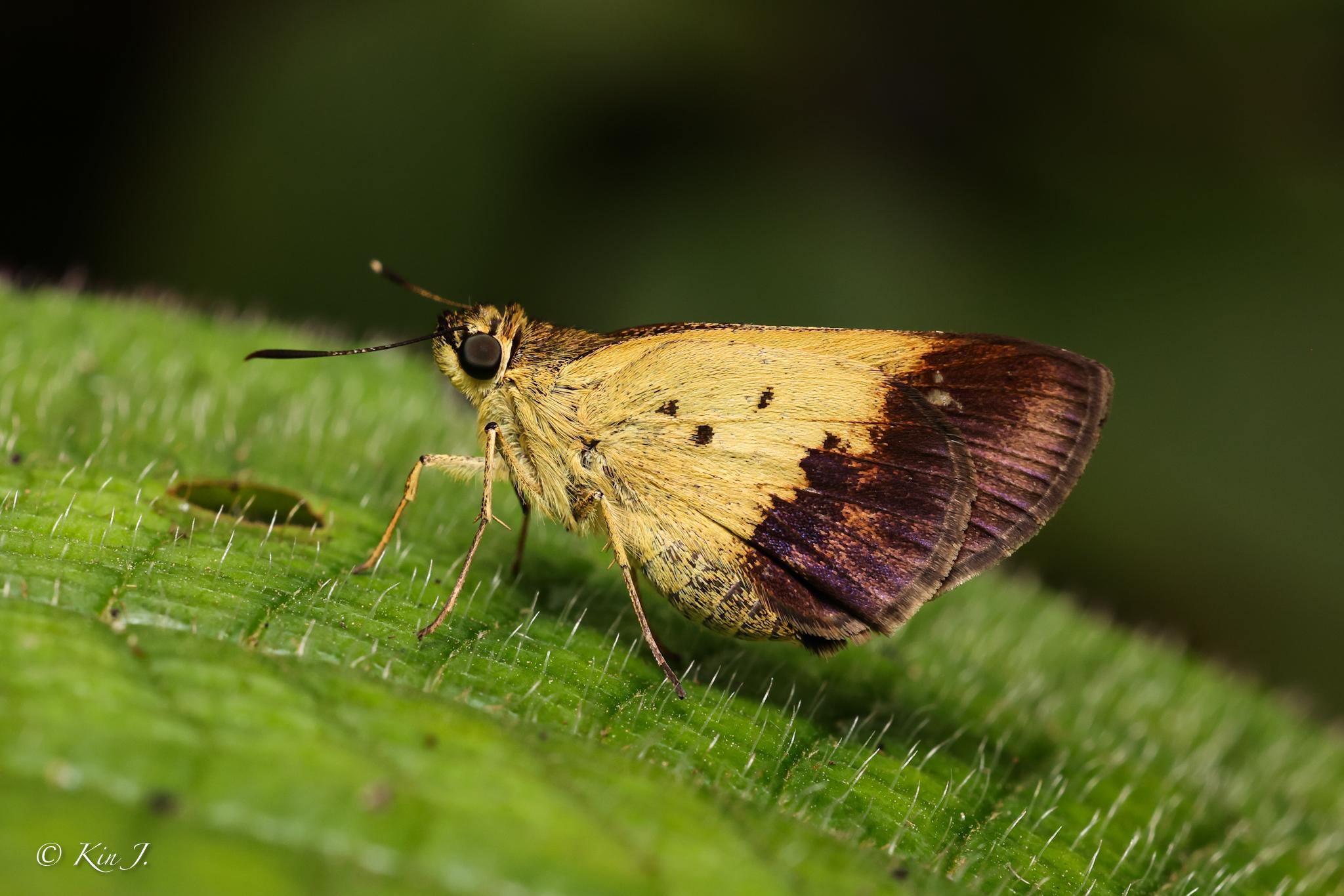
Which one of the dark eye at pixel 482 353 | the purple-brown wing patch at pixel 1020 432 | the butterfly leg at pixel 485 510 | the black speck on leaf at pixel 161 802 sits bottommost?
the black speck on leaf at pixel 161 802

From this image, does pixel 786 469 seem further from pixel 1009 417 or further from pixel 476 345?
pixel 476 345

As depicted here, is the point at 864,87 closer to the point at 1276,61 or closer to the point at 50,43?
the point at 1276,61

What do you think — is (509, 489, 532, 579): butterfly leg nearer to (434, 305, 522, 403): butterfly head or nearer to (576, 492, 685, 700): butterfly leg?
(576, 492, 685, 700): butterfly leg

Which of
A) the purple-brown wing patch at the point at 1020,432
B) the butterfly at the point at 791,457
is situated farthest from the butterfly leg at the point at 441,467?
the purple-brown wing patch at the point at 1020,432

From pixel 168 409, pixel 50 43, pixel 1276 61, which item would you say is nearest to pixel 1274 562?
pixel 1276 61

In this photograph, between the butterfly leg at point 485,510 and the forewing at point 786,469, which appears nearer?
the butterfly leg at point 485,510

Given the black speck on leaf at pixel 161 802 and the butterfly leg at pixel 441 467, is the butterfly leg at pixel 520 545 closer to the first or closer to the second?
the butterfly leg at pixel 441 467

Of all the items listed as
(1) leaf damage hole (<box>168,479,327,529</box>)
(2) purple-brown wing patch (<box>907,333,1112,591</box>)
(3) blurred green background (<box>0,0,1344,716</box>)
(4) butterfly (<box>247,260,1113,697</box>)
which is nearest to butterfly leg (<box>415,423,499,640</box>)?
(4) butterfly (<box>247,260,1113,697</box>)
